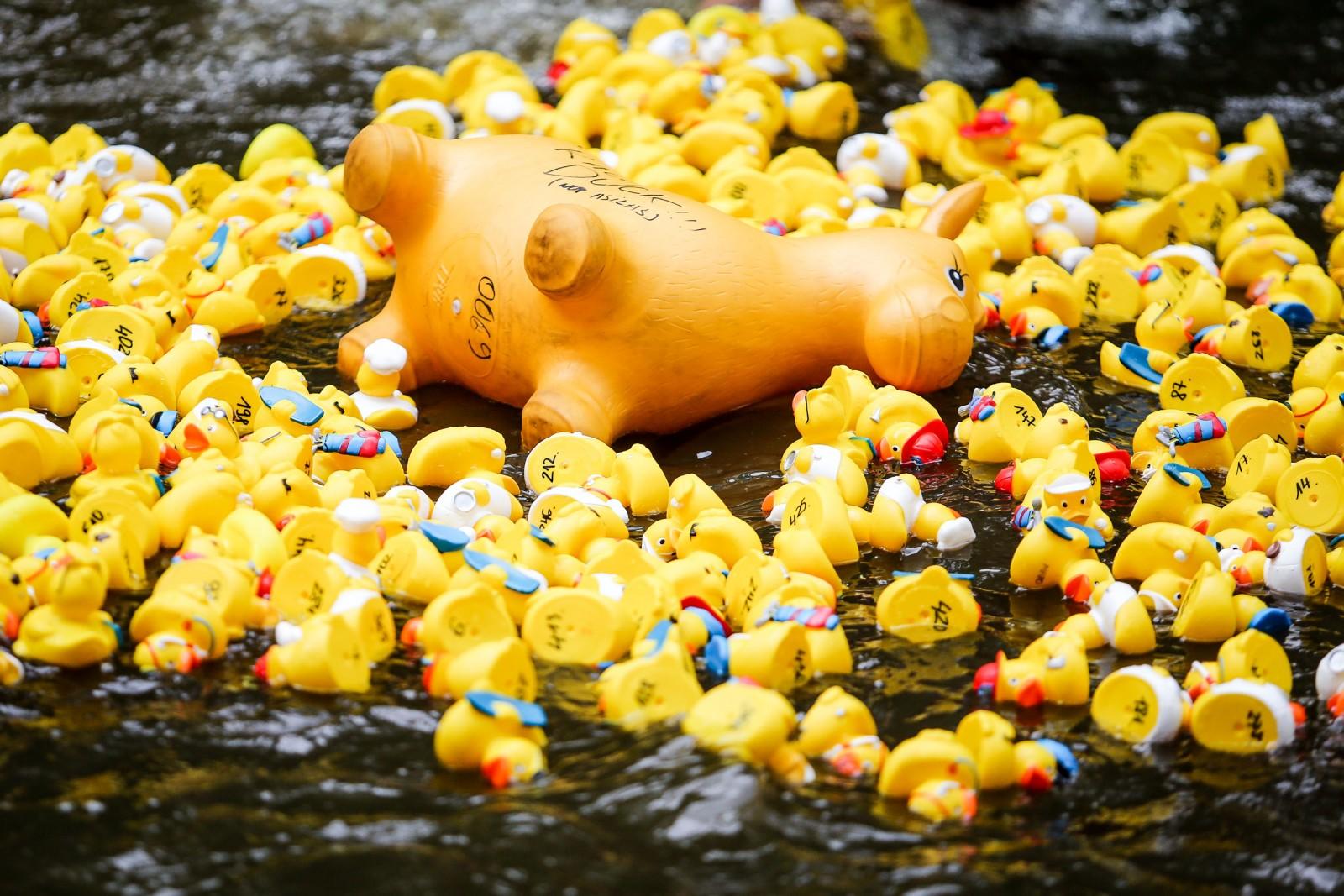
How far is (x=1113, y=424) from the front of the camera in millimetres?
3336

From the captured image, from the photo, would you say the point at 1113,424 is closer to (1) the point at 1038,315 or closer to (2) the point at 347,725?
(1) the point at 1038,315

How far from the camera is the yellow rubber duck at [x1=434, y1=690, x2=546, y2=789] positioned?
6.95 ft

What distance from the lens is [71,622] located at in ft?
7.65

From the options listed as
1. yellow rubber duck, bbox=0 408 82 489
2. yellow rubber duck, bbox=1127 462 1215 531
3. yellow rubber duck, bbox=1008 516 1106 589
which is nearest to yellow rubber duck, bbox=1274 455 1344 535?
yellow rubber duck, bbox=1127 462 1215 531

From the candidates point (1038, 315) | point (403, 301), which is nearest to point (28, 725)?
point (403, 301)

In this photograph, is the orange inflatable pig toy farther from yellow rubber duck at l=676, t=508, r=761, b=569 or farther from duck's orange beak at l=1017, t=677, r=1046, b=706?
duck's orange beak at l=1017, t=677, r=1046, b=706

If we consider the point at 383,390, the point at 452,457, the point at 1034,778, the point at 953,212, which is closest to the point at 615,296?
the point at 452,457

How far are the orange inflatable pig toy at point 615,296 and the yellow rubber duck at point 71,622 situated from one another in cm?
103

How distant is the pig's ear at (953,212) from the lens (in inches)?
141

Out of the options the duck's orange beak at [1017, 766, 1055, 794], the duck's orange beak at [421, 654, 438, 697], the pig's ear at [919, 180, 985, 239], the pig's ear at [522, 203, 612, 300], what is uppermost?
the pig's ear at [522, 203, 612, 300]

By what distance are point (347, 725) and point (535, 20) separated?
3.83m

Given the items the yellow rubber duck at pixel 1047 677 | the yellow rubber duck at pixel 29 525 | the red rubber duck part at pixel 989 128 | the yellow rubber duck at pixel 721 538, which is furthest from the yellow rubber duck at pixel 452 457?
the red rubber duck part at pixel 989 128

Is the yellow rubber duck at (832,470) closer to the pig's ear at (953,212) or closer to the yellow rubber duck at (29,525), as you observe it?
the pig's ear at (953,212)

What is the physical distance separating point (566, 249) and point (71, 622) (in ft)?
3.84
